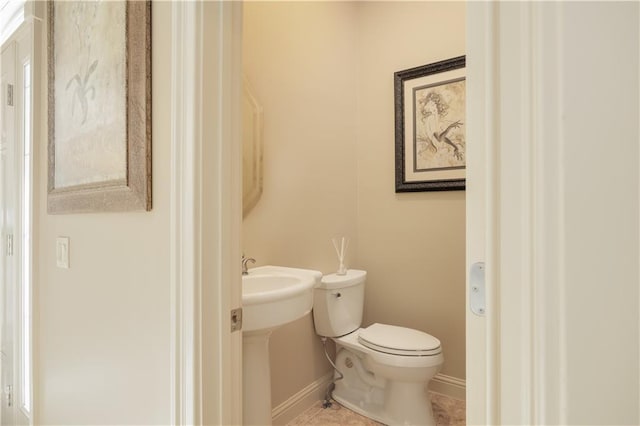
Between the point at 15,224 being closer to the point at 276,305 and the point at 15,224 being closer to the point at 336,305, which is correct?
the point at 276,305

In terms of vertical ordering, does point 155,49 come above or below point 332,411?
above

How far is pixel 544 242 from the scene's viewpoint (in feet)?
1.32

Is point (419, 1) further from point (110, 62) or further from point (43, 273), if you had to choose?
point (43, 273)

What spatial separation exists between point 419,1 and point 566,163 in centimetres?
228

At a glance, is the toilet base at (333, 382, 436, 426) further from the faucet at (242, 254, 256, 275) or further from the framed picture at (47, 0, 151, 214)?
the framed picture at (47, 0, 151, 214)

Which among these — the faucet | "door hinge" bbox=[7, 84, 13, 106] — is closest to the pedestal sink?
the faucet

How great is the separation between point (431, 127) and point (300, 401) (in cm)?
180

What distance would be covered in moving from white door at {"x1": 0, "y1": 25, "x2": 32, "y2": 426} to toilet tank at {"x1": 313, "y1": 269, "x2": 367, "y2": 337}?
4.94ft

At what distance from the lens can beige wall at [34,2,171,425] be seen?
87 centimetres

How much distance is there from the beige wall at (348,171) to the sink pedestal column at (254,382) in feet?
1.61

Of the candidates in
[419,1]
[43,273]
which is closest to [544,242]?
[43,273]

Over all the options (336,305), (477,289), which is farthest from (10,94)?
(477,289)

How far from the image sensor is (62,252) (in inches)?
49.6

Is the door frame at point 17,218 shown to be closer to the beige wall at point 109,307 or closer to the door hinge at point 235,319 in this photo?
the beige wall at point 109,307
